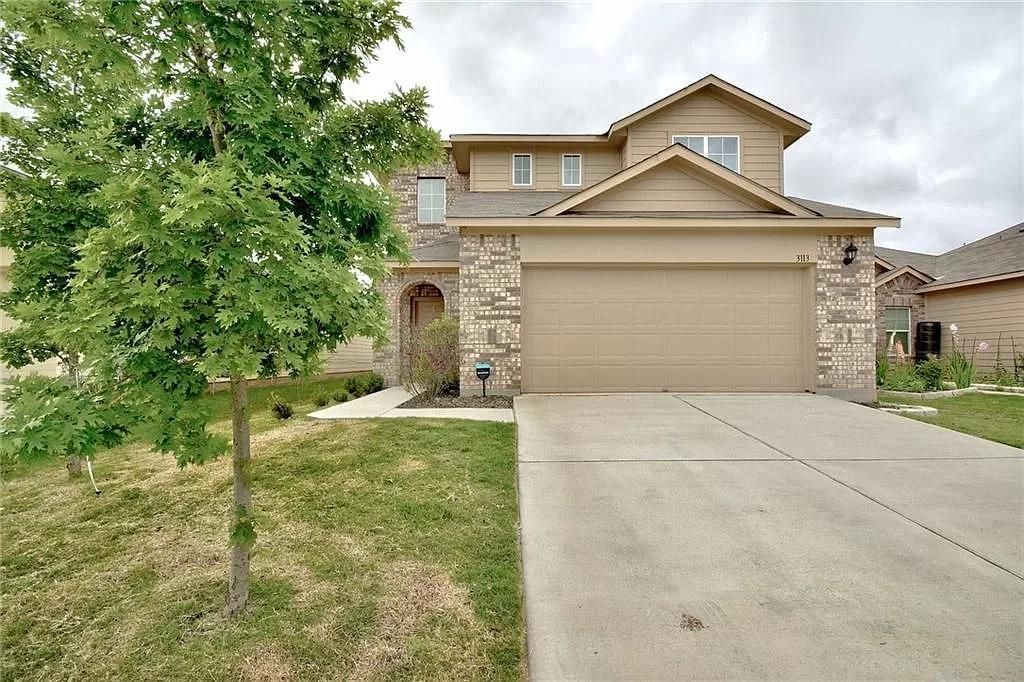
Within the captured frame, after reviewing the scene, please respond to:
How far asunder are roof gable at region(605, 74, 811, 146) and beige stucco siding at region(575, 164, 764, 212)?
300cm

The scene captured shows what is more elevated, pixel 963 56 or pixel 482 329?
pixel 963 56

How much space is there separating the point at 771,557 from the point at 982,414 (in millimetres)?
7880

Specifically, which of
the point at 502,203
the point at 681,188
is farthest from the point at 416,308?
the point at 681,188

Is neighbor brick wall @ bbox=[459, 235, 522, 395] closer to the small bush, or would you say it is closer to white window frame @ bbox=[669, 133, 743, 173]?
white window frame @ bbox=[669, 133, 743, 173]

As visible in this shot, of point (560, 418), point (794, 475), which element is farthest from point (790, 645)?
point (560, 418)

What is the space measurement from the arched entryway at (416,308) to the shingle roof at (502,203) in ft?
8.49

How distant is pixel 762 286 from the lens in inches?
347

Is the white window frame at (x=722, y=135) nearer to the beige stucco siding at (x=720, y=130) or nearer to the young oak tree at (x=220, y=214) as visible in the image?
the beige stucco siding at (x=720, y=130)

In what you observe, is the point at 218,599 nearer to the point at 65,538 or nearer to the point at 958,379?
the point at 65,538

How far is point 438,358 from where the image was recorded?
924cm

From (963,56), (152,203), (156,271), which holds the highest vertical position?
(963,56)

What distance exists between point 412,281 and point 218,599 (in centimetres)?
959

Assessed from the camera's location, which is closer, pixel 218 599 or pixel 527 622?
pixel 527 622

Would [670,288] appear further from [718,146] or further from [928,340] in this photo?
[928,340]
